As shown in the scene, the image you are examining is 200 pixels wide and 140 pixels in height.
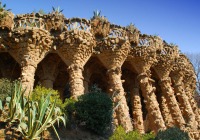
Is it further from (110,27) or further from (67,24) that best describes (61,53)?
(110,27)

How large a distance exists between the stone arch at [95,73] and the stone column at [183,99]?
4.93m

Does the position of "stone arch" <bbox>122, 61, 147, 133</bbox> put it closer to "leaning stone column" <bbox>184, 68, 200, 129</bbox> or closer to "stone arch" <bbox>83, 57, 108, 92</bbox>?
"stone arch" <bbox>83, 57, 108, 92</bbox>

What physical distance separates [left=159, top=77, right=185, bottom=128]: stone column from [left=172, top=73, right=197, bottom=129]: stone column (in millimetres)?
1455

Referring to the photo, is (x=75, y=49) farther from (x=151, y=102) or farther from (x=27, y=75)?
(x=151, y=102)

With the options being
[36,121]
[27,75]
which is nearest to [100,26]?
[27,75]

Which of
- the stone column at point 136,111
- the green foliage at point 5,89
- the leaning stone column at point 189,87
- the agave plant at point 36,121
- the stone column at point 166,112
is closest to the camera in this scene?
the agave plant at point 36,121

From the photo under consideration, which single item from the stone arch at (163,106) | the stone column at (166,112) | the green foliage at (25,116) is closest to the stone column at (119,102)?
the stone arch at (163,106)

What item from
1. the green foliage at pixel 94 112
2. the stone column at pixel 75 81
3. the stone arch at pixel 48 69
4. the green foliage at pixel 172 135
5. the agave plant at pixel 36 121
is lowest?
the green foliage at pixel 172 135

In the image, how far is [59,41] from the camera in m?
13.1

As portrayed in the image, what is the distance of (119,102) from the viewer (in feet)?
41.4

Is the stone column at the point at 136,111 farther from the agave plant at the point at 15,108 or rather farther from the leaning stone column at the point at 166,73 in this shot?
the agave plant at the point at 15,108

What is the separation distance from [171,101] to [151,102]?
2225 mm

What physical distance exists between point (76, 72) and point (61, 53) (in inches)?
51.6

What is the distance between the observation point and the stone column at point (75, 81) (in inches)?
481
